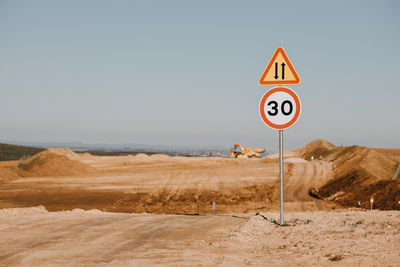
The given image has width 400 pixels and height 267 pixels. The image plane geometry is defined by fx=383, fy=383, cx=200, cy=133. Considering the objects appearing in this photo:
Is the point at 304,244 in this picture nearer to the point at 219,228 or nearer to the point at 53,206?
the point at 219,228

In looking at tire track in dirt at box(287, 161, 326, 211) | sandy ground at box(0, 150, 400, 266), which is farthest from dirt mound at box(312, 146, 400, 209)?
sandy ground at box(0, 150, 400, 266)

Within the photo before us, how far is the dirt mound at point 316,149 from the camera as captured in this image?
230 ft

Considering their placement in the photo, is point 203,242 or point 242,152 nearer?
point 203,242

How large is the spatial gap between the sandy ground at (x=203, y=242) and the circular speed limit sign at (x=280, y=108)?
6.35ft

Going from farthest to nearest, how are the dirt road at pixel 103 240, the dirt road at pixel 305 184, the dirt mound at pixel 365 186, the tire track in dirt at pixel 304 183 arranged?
the tire track in dirt at pixel 304 183 < the dirt road at pixel 305 184 < the dirt mound at pixel 365 186 < the dirt road at pixel 103 240

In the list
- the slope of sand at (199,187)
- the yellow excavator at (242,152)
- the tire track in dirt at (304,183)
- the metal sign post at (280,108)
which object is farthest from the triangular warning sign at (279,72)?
the yellow excavator at (242,152)

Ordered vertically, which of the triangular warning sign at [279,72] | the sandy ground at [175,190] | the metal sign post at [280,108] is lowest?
the sandy ground at [175,190]

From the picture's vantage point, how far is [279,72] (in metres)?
7.30

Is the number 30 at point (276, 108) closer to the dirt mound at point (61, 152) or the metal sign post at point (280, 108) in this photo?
the metal sign post at point (280, 108)

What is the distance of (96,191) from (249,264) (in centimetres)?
2805

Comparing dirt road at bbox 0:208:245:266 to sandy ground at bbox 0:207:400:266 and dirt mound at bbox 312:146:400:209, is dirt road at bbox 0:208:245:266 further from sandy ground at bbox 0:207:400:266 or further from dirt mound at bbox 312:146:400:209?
dirt mound at bbox 312:146:400:209

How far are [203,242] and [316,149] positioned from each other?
243 ft

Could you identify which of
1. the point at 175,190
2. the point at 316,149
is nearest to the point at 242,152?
the point at 316,149

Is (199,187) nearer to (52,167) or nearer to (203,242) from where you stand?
(52,167)
